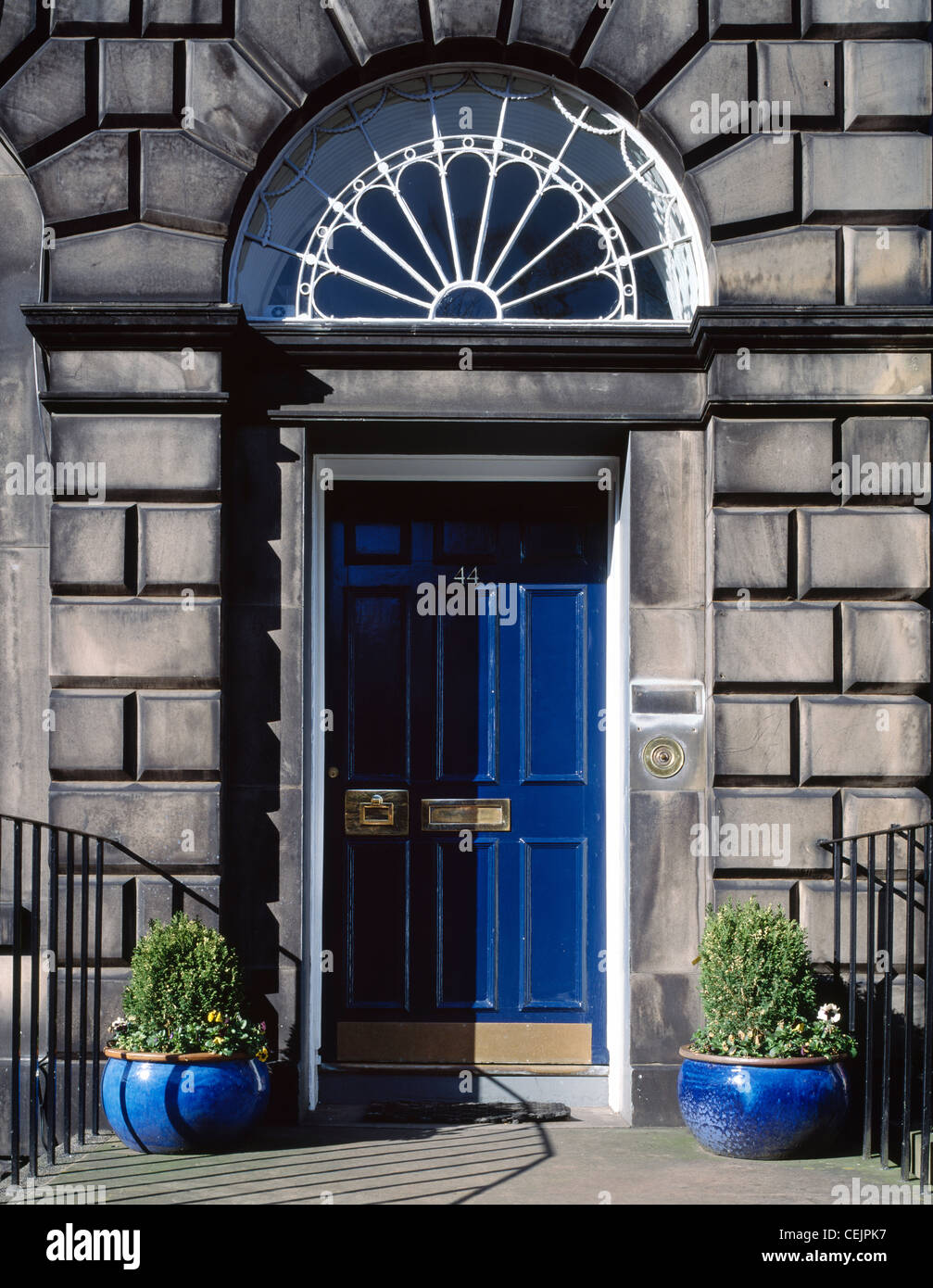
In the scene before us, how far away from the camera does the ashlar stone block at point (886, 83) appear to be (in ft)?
23.3

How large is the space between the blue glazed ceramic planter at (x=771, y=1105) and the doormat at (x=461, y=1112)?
42.7 inches

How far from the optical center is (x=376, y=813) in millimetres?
7457

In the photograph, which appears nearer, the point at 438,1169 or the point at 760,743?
the point at 438,1169

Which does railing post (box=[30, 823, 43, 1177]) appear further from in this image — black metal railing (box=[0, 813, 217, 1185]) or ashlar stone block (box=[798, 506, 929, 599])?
ashlar stone block (box=[798, 506, 929, 599])

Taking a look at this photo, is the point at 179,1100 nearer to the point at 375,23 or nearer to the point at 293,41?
the point at 293,41

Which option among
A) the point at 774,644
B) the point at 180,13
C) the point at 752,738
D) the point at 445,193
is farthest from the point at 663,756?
the point at 180,13

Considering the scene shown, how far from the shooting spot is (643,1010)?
687 centimetres

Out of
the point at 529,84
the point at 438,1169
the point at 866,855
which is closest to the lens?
the point at 438,1169

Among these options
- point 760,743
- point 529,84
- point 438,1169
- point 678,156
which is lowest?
point 438,1169

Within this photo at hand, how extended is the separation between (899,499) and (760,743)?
4.38 ft

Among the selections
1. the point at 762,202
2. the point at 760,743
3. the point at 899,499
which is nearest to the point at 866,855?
the point at 760,743

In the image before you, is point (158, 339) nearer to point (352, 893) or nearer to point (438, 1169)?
point (352, 893)

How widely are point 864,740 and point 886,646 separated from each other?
46 centimetres

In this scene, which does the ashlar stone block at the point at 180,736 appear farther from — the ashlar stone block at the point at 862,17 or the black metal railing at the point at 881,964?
the ashlar stone block at the point at 862,17
